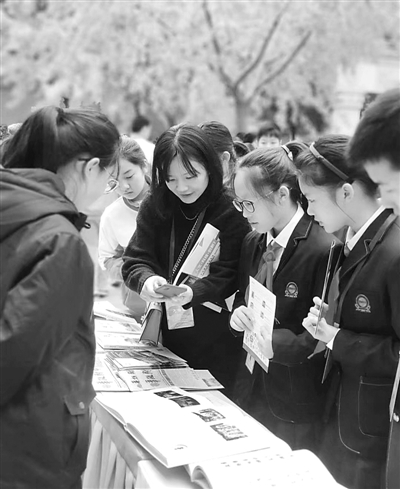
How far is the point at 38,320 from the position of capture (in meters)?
1.17

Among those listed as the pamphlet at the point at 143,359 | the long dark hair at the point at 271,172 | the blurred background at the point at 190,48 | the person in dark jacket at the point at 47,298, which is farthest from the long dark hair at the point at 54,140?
the blurred background at the point at 190,48

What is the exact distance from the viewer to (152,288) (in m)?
1.97

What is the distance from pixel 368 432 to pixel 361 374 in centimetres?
14

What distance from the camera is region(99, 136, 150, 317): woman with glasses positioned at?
265 cm

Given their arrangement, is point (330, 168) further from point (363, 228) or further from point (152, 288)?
point (152, 288)

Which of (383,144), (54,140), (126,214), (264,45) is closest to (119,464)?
(54,140)

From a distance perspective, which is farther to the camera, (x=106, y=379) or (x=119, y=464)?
(x=106, y=379)

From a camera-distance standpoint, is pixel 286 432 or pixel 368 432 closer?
pixel 368 432

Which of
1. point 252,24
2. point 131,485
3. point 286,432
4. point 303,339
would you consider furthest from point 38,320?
point 252,24

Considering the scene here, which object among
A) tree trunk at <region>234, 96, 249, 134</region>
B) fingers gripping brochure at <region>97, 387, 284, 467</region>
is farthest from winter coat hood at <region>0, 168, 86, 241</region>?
tree trunk at <region>234, 96, 249, 134</region>

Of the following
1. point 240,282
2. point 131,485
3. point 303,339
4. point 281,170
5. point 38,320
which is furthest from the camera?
point 240,282

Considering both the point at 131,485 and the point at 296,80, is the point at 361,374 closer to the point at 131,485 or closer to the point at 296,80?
the point at 131,485

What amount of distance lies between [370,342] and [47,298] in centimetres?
82

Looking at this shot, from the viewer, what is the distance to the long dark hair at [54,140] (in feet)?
4.33
